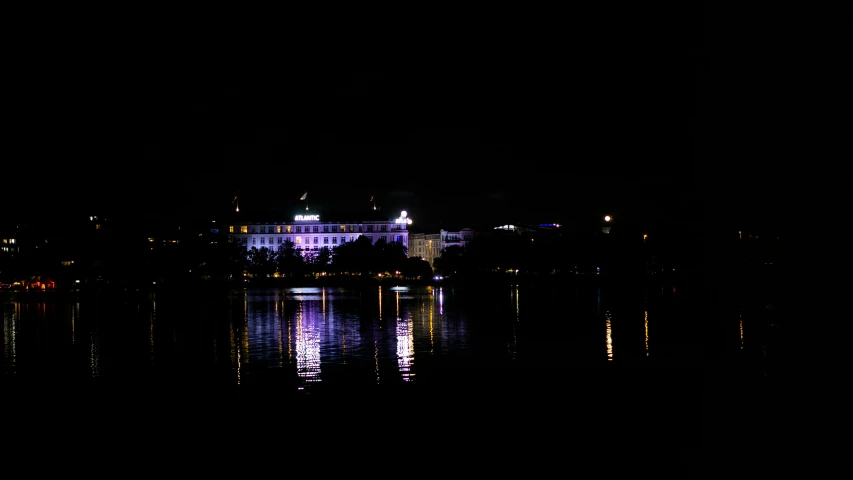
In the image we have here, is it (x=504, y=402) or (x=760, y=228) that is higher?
(x=760, y=228)

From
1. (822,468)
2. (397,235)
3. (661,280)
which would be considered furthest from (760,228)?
(397,235)

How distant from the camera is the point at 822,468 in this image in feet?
39.8

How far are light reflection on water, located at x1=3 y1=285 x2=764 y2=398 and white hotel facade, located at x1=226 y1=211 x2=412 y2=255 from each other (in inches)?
3652

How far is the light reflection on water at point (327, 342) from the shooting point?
20.6 m

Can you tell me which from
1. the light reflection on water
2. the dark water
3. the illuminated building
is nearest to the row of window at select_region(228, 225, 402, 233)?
the illuminated building

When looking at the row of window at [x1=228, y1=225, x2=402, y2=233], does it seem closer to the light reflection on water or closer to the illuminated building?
the illuminated building

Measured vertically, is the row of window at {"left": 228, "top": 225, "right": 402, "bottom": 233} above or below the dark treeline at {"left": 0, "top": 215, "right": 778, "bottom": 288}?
above

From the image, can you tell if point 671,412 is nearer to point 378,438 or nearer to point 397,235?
point 378,438

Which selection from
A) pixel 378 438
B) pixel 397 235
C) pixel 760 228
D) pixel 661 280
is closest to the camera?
pixel 378 438

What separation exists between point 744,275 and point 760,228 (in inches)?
349

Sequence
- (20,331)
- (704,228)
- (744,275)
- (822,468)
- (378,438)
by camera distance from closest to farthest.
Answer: (822,468)
(378,438)
(20,331)
(744,275)
(704,228)

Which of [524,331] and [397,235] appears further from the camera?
[397,235]

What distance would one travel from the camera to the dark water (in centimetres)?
1351

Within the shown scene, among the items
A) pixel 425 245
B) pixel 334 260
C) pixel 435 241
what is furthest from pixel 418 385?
pixel 425 245
